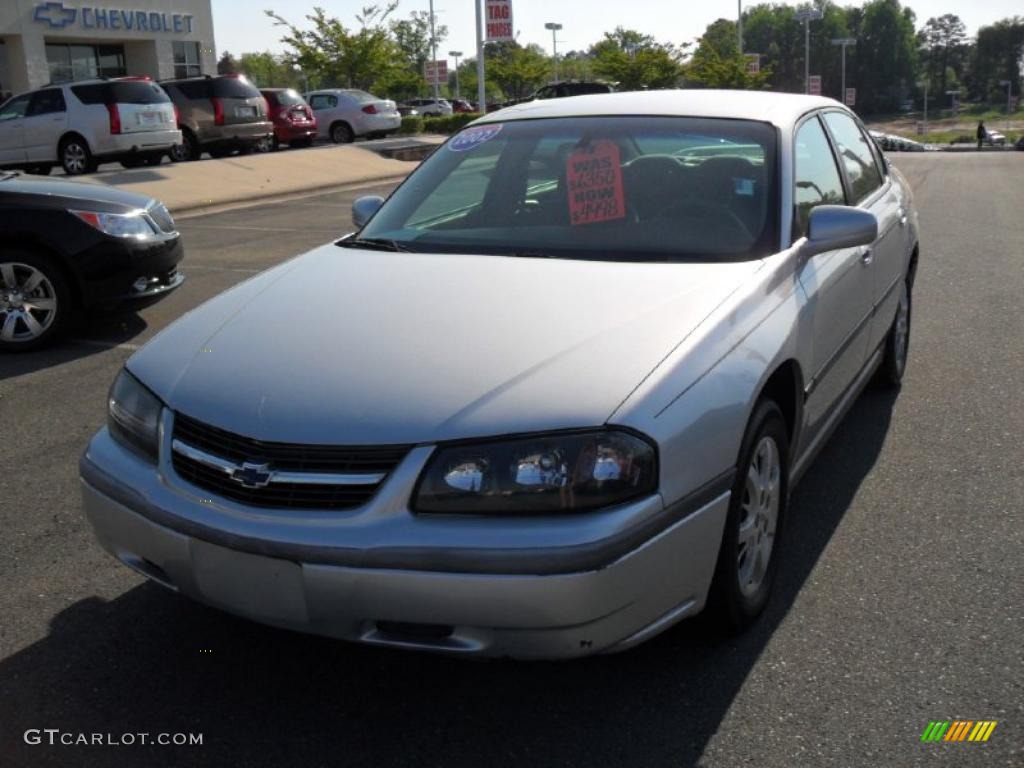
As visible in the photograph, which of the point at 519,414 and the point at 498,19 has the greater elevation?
the point at 498,19

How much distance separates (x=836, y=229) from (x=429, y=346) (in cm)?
155

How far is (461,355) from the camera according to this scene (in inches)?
115

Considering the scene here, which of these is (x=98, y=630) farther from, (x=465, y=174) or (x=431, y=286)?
(x=465, y=174)

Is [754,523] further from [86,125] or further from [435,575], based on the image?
[86,125]

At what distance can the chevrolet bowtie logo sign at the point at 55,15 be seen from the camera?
38.1 meters

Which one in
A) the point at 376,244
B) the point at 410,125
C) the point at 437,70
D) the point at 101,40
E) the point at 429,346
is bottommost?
the point at 429,346

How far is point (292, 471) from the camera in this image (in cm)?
269

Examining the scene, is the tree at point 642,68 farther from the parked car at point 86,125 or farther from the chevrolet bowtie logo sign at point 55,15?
the parked car at point 86,125

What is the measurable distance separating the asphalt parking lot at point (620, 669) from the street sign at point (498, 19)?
91.6 feet

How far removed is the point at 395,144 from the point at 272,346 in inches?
1045

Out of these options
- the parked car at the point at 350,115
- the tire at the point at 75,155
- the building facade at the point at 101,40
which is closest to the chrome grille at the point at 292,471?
the tire at the point at 75,155

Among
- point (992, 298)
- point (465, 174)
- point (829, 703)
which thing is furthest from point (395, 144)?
point (829, 703)

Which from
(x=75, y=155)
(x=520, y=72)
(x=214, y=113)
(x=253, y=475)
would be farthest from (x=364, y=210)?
(x=520, y=72)

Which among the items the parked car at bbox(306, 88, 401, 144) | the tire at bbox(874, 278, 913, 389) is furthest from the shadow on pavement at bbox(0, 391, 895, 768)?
the parked car at bbox(306, 88, 401, 144)
